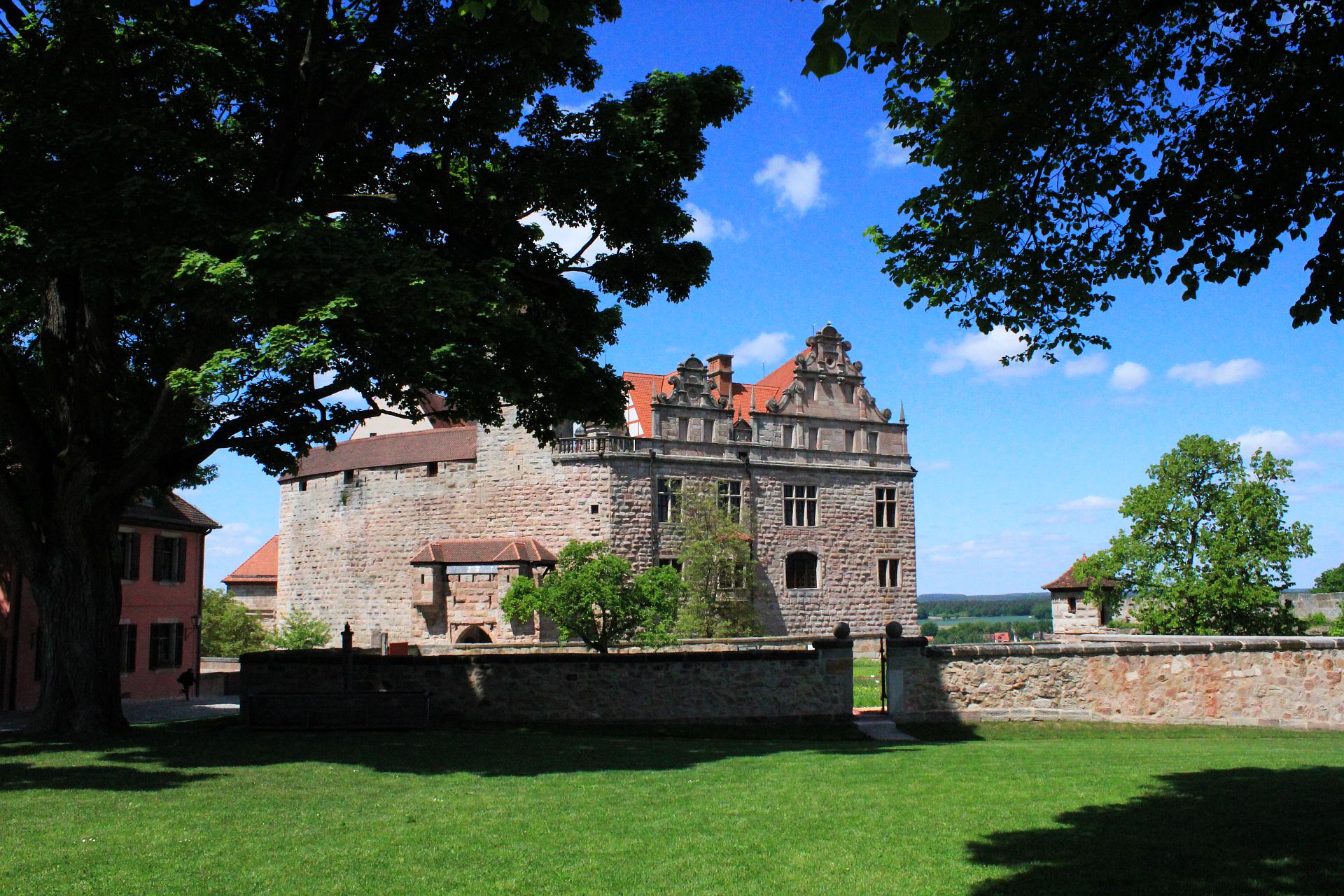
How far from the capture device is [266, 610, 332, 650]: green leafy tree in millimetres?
40344

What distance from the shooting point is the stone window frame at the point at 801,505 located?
138 feet

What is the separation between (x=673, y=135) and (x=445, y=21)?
376 cm

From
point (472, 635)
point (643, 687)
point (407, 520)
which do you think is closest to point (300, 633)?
point (407, 520)

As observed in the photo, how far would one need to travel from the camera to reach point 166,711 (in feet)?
77.2

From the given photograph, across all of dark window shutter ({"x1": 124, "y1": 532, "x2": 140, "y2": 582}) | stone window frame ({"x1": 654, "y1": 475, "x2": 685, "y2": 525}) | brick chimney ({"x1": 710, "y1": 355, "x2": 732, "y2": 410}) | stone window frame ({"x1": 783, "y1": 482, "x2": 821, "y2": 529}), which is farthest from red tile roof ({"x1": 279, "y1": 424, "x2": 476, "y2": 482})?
stone window frame ({"x1": 783, "y1": 482, "x2": 821, "y2": 529})

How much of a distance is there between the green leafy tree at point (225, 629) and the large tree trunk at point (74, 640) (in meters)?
28.6

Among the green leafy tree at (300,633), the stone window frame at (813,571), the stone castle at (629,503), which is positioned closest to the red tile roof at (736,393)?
the stone castle at (629,503)

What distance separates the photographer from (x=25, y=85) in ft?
42.5

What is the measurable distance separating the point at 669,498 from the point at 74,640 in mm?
26241

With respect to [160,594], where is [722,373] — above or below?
above

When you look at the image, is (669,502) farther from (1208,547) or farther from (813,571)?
(1208,547)

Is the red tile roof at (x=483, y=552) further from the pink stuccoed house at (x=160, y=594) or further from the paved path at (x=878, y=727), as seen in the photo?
the paved path at (x=878, y=727)

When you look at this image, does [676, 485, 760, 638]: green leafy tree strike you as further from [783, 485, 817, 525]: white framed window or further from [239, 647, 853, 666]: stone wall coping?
[239, 647, 853, 666]: stone wall coping

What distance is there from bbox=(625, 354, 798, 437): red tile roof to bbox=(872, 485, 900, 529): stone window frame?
19.4ft
